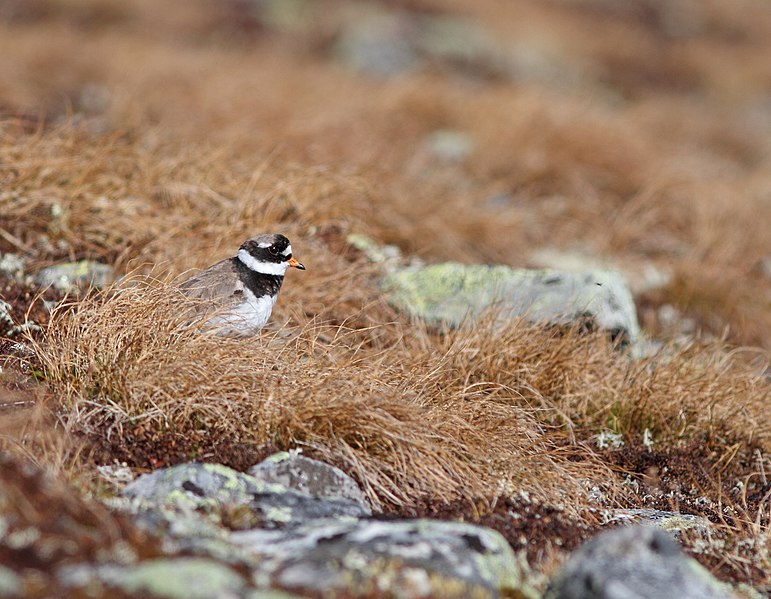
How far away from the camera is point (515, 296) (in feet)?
24.8

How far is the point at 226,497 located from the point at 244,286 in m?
1.97

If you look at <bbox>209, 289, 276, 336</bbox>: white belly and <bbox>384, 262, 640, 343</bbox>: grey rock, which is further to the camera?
<bbox>384, 262, 640, 343</bbox>: grey rock

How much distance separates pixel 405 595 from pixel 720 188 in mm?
10180

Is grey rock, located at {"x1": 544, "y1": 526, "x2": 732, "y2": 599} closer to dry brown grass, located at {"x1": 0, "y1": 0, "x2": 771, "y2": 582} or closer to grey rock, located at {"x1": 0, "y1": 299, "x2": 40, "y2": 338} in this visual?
dry brown grass, located at {"x1": 0, "y1": 0, "x2": 771, "y2": 582}

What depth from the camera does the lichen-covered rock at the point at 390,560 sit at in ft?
12.1

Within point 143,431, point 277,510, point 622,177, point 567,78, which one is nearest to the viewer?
point 277,510

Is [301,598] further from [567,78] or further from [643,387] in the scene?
[567,78]

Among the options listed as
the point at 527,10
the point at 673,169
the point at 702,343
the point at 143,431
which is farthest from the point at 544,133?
the point at 527,10

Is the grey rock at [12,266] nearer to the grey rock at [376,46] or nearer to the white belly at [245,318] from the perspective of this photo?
the white belly at [245,318]

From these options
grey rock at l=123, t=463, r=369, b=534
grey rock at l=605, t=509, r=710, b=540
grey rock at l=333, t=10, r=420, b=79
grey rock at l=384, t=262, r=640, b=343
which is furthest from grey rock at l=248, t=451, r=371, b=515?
grey rock at l=333, t=10, r=420, b=79

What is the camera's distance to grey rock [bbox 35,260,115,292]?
22.6 feet

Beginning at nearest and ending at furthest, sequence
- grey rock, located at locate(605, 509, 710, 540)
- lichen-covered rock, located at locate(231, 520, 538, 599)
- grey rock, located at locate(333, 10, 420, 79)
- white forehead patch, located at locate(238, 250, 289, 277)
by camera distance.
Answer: lichen-covered rock, located at locate(231, 520, 538, 599) < grey rock, located at locate(605, 509, 710, 540) < white forehead patch, located at locate(238, 250, 289, 277) < grey rock, located at locate(333, 10, 420, 79)

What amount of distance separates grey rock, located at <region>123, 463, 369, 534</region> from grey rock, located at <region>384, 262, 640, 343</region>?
259 cm

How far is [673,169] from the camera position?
41.2 ft
